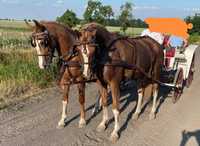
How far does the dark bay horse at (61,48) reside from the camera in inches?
230

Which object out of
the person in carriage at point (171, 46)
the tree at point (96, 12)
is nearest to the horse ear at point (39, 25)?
the person in carriage at point (171, 46)

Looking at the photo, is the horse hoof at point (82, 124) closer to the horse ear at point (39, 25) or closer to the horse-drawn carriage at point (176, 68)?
the horse ear at point (39, 25)

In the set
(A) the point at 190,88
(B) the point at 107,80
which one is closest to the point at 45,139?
(B) the point at 107,80

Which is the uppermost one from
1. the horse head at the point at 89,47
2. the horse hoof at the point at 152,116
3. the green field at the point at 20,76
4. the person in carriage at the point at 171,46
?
the horse head at the point at 89,47

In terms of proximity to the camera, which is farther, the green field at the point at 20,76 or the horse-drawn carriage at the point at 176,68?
the green field at the point at 20,76

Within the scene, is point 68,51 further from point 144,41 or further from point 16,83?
point 16,83

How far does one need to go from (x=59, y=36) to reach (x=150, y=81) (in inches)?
118

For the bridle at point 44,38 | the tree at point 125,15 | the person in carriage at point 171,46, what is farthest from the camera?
Answer: the tree at point 125,15

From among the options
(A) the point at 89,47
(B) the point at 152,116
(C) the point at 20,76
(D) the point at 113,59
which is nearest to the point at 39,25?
(A) the point at 89,47

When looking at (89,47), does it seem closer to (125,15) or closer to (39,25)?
(39,25)

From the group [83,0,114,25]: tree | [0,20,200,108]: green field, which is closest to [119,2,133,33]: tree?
[83,0,114,25]: tree

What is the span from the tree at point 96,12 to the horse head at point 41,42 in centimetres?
1746

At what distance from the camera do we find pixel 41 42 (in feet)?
19.1

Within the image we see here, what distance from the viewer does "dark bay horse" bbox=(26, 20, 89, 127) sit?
5.84m
